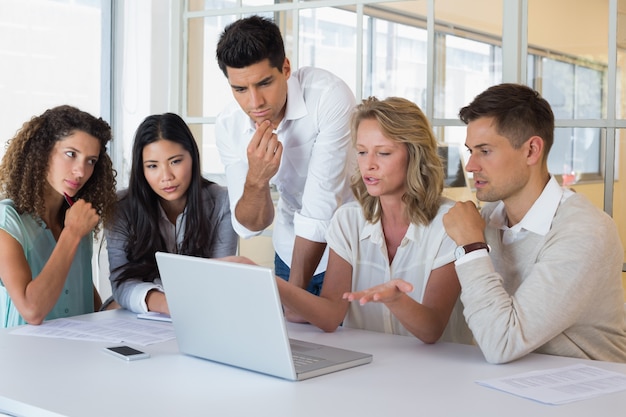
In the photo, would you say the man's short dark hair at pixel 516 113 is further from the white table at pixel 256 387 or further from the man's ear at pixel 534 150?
the white table at pixel 256 387

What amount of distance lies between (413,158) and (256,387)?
0.92m

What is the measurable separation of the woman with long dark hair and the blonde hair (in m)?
0.58

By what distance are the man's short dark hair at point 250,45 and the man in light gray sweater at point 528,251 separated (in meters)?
0.65

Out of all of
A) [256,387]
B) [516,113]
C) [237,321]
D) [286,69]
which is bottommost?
[256,387]

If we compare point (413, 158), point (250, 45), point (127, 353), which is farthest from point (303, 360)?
point (250, 45)

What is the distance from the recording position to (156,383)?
1473 millimetres

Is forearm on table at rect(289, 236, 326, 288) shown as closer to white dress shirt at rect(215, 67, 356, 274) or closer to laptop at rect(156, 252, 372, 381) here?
white dress shirt at rect(215, 67, 356, 274)

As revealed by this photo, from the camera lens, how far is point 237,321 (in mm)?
1538

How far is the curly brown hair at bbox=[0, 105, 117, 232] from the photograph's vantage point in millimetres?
2357

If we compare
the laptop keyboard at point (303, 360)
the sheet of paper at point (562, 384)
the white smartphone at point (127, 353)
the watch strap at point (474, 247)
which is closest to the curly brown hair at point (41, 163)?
the white smartphone at point (127, 353)

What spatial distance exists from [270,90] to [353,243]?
0.56 meters

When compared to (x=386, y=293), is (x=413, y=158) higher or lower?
higher

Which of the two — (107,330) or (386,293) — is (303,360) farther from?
(107,330)

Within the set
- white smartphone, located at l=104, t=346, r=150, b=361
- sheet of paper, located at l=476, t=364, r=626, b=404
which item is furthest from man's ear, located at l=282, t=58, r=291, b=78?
sheet of paper, located at l=476, t=364, r=626, b=404
